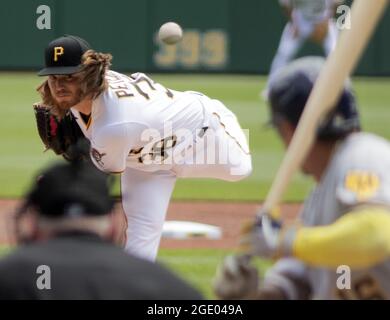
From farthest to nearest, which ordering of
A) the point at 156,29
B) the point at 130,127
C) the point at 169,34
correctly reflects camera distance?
the point at 156,29, the point at 169,34, the point at 130,127

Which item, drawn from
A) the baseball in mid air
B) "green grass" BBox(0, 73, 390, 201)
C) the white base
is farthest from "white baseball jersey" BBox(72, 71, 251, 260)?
"green grass" BBox(0, 73, 390, 201)

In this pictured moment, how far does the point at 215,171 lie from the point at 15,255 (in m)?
3.53

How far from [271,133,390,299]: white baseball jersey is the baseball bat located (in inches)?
3.9

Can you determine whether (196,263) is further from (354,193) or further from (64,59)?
(354,193)

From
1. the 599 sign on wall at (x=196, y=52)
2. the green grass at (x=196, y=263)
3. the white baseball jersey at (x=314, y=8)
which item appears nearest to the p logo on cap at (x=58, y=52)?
the green grass at (x=196, y=263)

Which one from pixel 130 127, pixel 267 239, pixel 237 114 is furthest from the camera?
pixel 237 114

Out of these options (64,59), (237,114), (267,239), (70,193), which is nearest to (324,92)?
(267,239)

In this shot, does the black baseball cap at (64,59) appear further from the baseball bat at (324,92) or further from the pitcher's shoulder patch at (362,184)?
the pitcher's shoulder patch at (362,184)

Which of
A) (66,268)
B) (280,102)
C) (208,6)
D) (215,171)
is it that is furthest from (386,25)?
(66,268)

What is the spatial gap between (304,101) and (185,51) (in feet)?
45.0

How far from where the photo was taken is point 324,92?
3.17m

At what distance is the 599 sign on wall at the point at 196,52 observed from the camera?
655 inches

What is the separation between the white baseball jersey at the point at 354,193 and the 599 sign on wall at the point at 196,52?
43.5 feet

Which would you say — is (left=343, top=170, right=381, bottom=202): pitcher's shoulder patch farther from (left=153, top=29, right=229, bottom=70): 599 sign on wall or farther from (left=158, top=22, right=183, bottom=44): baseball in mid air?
(left=153, top=29, right=229, bottom=70): 599 sign on wall
